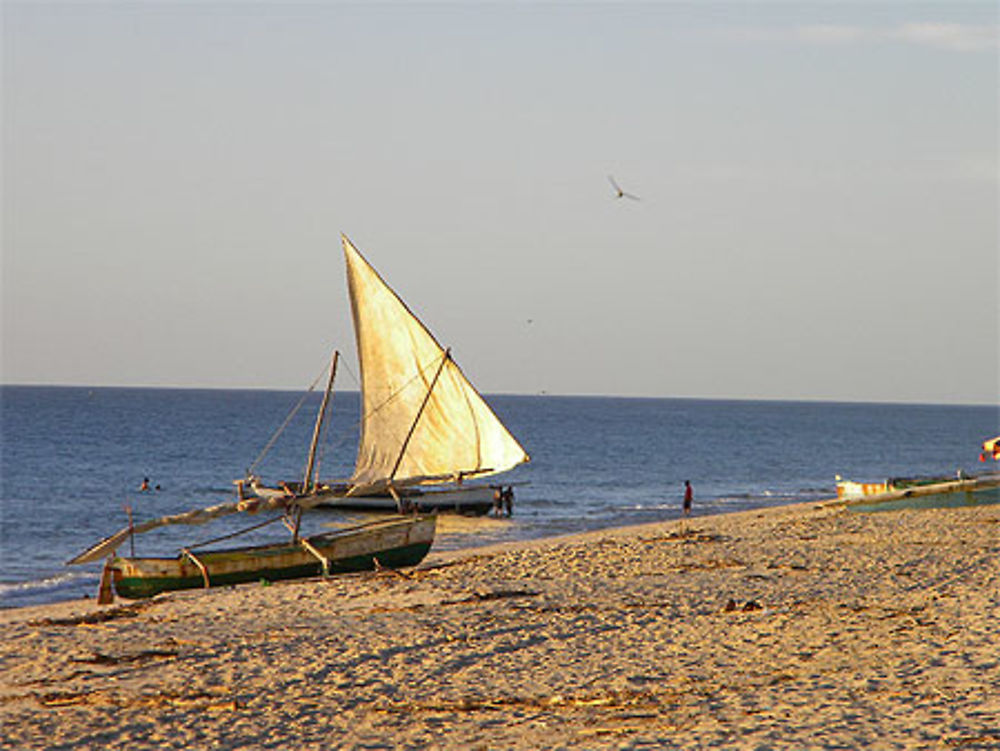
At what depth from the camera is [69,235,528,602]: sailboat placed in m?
25.4

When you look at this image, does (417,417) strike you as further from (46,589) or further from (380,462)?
(46,589)

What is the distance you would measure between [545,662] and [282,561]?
38.9ft

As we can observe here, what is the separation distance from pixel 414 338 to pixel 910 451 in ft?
398

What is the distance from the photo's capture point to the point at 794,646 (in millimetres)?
15492

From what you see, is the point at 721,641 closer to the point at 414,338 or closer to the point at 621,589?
the point at 621,589

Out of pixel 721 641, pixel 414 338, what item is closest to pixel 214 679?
pixel 721 641

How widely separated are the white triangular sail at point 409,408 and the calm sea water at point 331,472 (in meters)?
8.86

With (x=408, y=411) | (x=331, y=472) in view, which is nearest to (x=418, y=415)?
(x=408, y=411)

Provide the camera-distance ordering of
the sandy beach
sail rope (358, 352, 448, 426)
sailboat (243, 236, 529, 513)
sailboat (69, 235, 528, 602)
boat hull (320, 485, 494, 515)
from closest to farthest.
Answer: the sandy beach, sailboat (69, 235, 528, 602), sailboat (243, 236, 529, 513), sail rope (358, 352, 448, 426), boat hull (320, 485, 494, 515)

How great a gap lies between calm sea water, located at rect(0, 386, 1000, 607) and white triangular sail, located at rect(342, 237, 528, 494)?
29.1 ft

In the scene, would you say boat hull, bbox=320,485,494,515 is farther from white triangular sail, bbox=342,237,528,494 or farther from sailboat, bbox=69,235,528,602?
sailboat, bbox=69,235,528,602

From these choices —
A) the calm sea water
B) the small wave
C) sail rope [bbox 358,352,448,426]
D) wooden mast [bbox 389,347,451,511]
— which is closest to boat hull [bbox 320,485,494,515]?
the calm sea water

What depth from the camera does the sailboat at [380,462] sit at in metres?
25.4

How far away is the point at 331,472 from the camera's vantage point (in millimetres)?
106500
